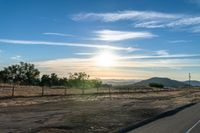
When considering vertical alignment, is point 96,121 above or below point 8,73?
below

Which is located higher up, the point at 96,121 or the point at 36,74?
the point at 36,74

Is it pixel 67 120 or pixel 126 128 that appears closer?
pixel 126 128

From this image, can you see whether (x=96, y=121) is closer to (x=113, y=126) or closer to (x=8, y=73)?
(x=113, y=126)

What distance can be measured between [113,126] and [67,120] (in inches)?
132

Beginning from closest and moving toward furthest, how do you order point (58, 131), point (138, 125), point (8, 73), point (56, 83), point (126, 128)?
point (58, 131), point (126, 128), point (138, 125), point (8, 73), point (56, 83)

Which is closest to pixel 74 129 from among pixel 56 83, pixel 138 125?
pixel 138 125

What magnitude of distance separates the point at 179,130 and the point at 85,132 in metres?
3.89

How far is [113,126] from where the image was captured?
70.0 ft

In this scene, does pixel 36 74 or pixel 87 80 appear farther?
pixel 87 80

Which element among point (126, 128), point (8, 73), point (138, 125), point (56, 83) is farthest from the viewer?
point (56, 83)

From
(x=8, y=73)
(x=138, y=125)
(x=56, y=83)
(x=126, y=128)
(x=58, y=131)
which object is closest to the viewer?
(x=58, y=131)

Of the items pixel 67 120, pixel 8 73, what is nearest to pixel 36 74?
pixel 8 73

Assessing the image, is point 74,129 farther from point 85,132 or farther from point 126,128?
point 126,128

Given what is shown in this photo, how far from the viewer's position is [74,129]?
64.8 ft
